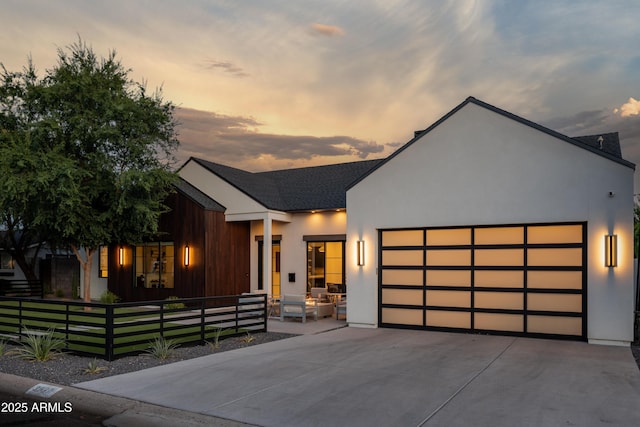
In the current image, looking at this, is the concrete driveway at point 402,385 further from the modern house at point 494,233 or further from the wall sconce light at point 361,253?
the wall sconce light at point 361,253

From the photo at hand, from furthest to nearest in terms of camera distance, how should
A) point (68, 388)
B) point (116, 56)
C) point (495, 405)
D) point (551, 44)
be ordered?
point (116, 56)
point (551, 44)
point (68, 388)
point (495, 405)

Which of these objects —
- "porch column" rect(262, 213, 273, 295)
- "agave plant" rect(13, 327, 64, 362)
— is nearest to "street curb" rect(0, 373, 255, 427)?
"agave plant" rect(13, 327, 64, 362)

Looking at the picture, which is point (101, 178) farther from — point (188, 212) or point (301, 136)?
point (301, 136)

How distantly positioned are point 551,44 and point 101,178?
15.5 meters

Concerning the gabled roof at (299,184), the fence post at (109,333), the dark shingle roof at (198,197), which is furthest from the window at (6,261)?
the fence post at (109,333)

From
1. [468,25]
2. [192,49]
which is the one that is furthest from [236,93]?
[468,25]

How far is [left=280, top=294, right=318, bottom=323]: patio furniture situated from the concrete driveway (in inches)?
141

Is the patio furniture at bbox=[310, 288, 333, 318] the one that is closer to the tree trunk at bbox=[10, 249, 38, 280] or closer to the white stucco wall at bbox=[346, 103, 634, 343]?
the white stucco wall at bbox=[346, 103, 634, 343]

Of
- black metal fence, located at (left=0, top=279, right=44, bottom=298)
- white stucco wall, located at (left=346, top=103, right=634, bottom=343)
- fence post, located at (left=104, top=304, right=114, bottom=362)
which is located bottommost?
black metal fence, located at (left=0, top=279, right=44, bottom=298)

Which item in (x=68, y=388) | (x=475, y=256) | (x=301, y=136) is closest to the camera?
(x=68, y=388)

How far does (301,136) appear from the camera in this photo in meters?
24.4

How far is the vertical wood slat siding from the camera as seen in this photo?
18156mm

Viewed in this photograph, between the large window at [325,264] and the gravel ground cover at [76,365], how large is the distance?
8203mm

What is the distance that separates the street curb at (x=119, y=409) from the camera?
5.92 m
